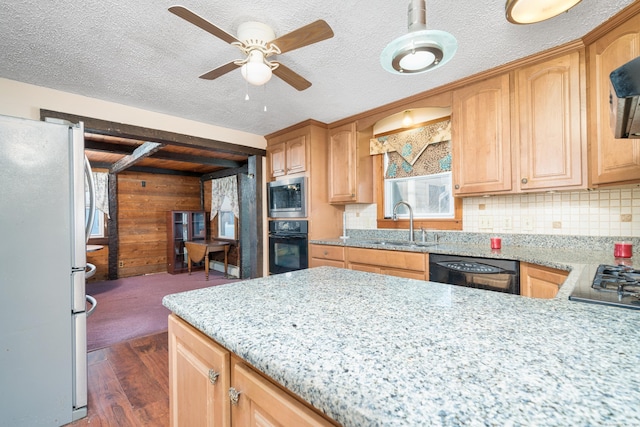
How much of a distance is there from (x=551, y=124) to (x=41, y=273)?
3261mm

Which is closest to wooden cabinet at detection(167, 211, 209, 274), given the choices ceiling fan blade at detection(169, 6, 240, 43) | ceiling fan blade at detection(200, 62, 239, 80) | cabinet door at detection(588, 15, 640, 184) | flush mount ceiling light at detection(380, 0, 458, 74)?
ceiling fan blade at detection(200, 62, 239, 80)

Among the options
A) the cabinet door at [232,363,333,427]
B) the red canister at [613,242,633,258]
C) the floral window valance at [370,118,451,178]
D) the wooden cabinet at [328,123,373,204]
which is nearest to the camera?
the cabinet door at [232,363,333,427]

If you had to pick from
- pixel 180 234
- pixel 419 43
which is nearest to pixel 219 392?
pixel 419 43

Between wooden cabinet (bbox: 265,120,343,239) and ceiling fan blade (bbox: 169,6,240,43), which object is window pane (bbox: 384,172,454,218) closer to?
wooden cabinet (bbox: 265,120,343,239)

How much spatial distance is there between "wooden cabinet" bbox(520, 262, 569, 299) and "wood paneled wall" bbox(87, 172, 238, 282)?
505 centimetres

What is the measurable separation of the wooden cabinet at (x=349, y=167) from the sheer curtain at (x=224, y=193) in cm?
301

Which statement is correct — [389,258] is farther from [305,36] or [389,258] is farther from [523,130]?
[305,36]

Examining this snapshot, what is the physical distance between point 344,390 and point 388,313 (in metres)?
0.35

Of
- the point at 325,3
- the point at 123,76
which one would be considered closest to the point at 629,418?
the point at 325,3

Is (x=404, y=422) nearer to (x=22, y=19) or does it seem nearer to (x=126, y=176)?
(x=22, y=19)

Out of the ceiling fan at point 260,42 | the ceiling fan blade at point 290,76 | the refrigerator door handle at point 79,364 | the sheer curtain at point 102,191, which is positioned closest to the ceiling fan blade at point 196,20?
the ceiling fan at point 260,42

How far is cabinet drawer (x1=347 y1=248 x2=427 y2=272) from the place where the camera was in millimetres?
2291

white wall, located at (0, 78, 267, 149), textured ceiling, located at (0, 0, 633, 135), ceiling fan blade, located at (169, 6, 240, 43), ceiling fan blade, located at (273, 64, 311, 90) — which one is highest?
textured ceiling, located at (0, 0, 633, 135)

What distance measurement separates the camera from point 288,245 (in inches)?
136
